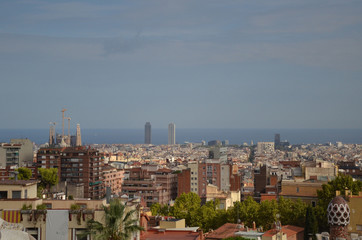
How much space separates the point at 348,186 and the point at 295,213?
3.88 meters

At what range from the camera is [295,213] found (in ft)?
109

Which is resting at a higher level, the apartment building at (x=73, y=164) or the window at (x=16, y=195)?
the window at (x=16, y=195)

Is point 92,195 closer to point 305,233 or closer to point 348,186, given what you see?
point 348,186

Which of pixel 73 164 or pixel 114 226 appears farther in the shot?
pixel 73 164

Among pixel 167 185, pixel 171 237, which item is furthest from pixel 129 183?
pixel 171 237

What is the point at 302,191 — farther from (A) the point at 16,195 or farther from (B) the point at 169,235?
(A) the point at 16,195

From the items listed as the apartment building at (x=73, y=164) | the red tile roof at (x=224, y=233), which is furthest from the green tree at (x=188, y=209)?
the apartment building at (x=73, y=164)

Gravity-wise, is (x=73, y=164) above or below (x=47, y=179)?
above

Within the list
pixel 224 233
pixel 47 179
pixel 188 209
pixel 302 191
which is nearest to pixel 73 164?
pixel 47 179

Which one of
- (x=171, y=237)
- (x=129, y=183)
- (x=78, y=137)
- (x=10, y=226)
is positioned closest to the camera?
(x=10, y=226)

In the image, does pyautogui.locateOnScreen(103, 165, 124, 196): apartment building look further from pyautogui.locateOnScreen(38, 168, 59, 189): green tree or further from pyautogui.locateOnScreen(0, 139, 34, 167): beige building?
pyautogui.locateOnScreen(38, 168, 59, 189): green tree

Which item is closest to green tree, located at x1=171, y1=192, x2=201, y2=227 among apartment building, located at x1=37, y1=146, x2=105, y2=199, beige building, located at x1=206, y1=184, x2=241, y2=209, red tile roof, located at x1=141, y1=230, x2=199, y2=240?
beige building, located at x1=206, y1=184, x2=241, y2=209

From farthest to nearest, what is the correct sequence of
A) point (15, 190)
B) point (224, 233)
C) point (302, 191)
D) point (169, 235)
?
point (302, 191), point (224, 233), point (169, 235), point (15, 190)

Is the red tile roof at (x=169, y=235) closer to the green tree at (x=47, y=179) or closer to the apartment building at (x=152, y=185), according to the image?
the green tree at (x=47, y=179)
